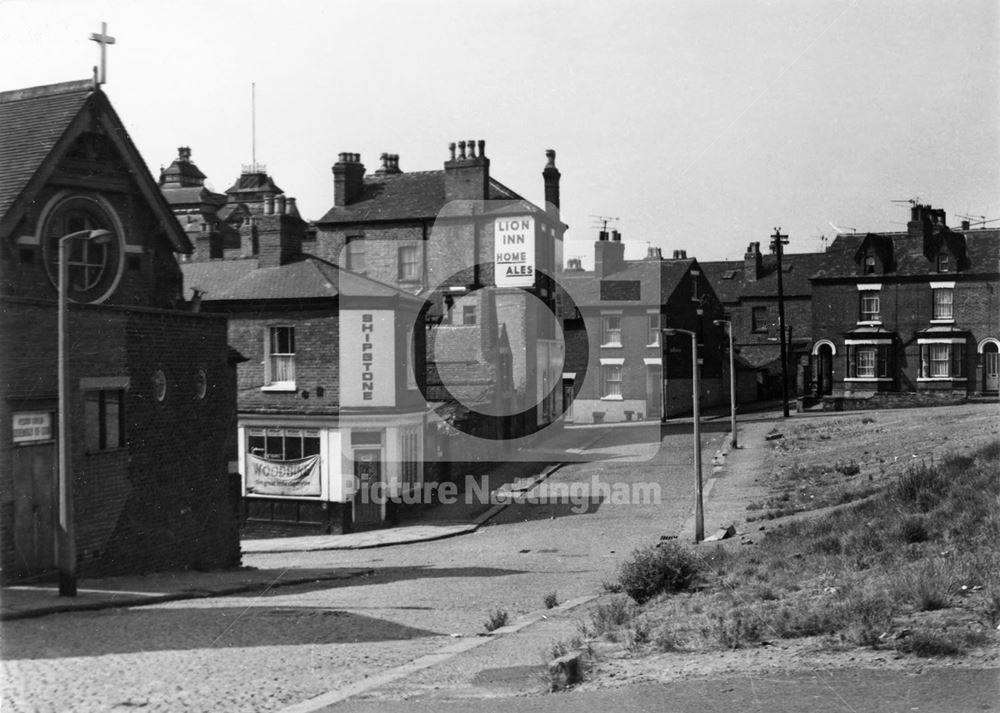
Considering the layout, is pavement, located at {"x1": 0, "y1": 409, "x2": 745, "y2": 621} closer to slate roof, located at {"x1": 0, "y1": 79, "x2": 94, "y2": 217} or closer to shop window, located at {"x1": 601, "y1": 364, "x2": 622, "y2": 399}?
shop window, located at {"x1": 601, "y1": 364, "x2": 622, "y2": 399}

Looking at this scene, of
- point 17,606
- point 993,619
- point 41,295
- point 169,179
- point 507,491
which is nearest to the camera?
point 993,619

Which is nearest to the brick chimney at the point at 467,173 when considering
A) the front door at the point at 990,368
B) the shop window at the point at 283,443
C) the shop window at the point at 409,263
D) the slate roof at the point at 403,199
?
the slate roof at the point at 403,199

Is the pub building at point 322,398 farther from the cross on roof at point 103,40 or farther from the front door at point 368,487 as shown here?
the cross on roof at point 103,40

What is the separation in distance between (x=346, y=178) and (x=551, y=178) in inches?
397

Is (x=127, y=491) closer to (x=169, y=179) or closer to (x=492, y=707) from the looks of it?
(x=492, y=707)

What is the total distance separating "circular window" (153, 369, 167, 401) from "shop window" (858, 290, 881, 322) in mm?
45820

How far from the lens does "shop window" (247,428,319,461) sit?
3266 cm

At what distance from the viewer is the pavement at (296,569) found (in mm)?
16422

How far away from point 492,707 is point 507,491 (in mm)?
26916

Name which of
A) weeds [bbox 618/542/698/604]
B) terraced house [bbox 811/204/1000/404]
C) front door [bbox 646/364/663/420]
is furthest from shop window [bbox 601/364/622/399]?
weeds [bbox 618/542/698/604]

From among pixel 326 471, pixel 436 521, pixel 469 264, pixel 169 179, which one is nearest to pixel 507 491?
pixel 436 521

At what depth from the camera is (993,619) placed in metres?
10.8

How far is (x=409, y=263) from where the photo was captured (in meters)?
47.4

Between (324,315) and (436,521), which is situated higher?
(324,315)
